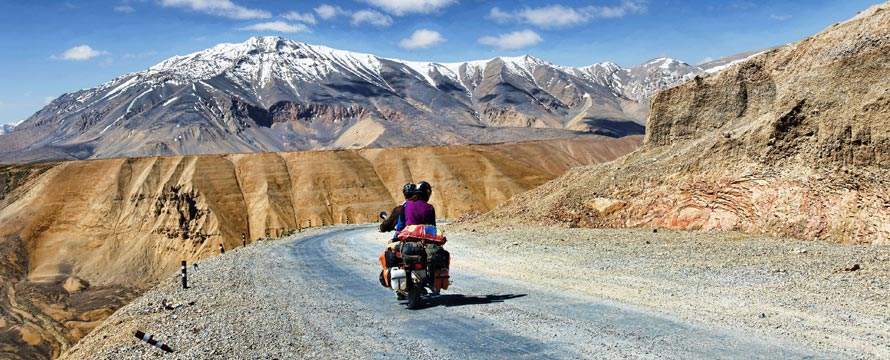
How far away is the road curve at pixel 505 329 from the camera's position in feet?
24.5

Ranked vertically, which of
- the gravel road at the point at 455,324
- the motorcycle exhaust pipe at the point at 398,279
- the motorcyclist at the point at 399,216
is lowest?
the gravel road at the point at 455,324

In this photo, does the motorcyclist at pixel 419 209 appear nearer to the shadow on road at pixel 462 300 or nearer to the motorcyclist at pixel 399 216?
the motorcyclist at pixel 399 216

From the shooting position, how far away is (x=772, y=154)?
22.0m

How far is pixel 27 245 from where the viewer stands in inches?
2960

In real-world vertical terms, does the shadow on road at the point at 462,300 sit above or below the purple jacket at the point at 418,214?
below

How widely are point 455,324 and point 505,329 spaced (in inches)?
36.9

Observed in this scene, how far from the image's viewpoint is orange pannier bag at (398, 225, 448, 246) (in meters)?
10.9

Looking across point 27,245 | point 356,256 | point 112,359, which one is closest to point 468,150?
point 27,245

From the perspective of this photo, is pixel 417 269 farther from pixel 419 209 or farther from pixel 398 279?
pixel 419 209

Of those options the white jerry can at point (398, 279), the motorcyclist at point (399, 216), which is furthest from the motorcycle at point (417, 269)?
the motorcyclist at point (399, 216)

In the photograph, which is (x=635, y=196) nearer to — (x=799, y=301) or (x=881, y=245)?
(x=881, y=245)

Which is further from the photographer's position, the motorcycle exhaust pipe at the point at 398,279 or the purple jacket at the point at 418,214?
the purple jacket at the point at 418,214

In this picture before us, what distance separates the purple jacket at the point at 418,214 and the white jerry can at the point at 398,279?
0.80 meters

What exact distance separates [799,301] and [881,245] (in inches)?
321
